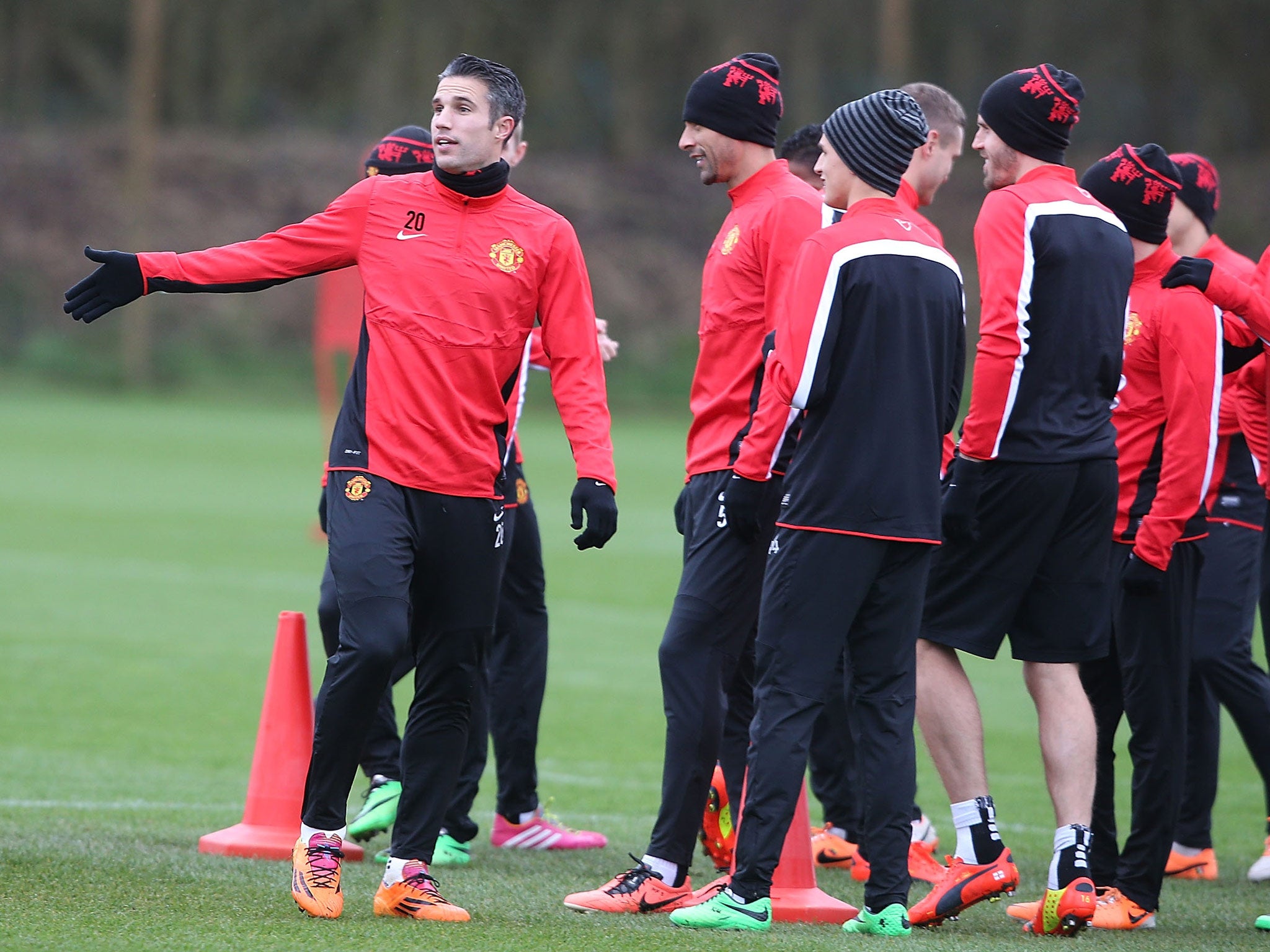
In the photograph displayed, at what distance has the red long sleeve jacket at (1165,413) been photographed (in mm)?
5645

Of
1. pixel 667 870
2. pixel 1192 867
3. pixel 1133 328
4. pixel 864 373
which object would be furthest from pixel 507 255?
pixel 1192 867

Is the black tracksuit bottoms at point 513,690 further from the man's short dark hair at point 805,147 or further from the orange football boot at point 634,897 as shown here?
the man's short dark hair at point 805,147

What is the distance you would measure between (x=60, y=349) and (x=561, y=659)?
30.9m

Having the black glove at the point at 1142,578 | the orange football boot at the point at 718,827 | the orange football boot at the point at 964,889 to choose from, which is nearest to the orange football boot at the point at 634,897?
the orange football boot at the point at 964,889

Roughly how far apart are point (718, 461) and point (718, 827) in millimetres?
1609

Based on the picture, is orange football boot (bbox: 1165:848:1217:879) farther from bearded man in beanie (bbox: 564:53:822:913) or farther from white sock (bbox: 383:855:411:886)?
white sock (bbox: 383:855:411:886)

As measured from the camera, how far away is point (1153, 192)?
5.84 m

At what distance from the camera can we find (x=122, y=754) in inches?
332

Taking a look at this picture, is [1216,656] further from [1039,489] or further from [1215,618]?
[1039,489]

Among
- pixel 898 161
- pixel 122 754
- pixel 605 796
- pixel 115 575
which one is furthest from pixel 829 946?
pixel 115 575

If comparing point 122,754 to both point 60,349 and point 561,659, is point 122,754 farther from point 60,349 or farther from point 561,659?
point 60,349

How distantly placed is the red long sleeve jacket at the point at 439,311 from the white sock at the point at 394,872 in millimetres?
1076

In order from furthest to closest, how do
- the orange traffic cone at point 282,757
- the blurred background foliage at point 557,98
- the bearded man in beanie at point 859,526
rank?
the blurred background foliage at point 557,98 < the orange traffic cone at point 282,757 < the bearded man in beanie at point 859,526

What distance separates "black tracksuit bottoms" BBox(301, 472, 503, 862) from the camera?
4977 mm
